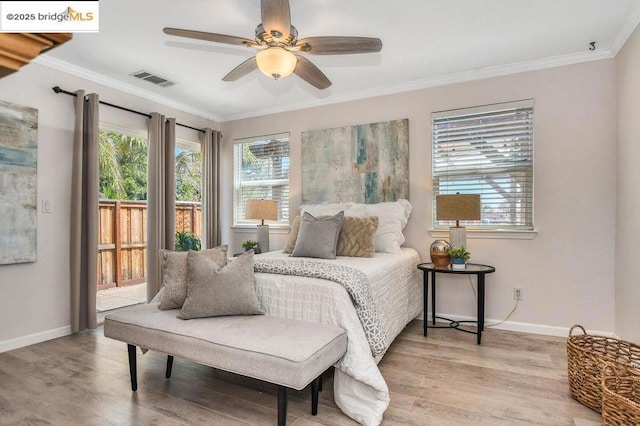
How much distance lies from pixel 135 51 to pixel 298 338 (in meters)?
2.87

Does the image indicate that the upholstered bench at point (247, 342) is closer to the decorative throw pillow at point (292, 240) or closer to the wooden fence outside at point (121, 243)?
the decorative throw pillow at point (292, 240)

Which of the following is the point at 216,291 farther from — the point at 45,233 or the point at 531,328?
the point at 531,328

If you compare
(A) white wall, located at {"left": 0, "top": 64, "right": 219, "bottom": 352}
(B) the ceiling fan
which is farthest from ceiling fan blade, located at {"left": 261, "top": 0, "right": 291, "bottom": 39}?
(A) white wall, located at {"left": 0, "top": 64, "right": 219, "bottom": 352}

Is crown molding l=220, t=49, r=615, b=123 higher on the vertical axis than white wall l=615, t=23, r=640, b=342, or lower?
higher

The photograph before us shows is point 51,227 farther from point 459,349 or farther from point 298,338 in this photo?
point 459,349

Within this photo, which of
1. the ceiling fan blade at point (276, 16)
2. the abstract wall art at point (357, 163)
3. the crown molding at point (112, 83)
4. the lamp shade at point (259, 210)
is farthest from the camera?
the lamp shade at point (259, 210)

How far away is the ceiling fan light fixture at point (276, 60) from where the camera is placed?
7.35 feet

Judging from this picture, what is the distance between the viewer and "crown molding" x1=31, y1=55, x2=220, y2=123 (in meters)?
3.33

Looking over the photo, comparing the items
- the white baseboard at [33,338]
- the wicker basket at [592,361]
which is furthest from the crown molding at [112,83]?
the wicker basket at [592,361]

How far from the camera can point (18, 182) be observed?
308 cm

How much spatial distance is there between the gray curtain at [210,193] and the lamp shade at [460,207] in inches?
119

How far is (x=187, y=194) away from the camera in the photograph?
4.82 meters

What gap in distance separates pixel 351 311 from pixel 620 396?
1.34 metres

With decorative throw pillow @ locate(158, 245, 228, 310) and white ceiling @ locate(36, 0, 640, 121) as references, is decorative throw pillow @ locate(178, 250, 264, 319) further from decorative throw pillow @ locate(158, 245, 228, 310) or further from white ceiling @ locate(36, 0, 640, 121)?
white ceiling @ locate(36, 0, 640, 121)
